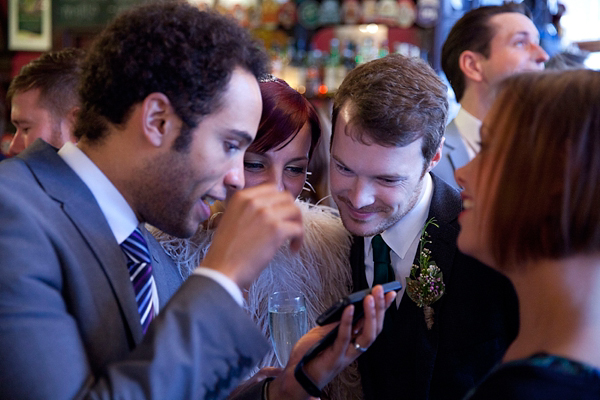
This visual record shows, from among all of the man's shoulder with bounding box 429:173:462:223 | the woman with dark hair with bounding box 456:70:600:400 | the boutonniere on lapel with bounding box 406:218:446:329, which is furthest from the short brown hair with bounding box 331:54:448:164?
the woman with dark hair with bounding box 456:70:600:400

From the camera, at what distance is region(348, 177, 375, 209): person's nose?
5.58ft

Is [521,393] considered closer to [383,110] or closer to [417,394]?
[417,394]

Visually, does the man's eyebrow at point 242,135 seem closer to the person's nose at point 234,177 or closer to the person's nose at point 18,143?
the person's nose at point 234,177

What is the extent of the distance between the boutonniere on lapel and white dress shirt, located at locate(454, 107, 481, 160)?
1.40m

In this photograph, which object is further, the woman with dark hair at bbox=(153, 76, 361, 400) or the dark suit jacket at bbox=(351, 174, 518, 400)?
the woman with dark hair at bbox=(153, 76, 361, 400)

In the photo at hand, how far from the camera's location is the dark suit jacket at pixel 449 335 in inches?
63.0

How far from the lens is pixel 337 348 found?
1.35m

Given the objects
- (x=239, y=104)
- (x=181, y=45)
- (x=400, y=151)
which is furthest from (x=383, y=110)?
(x=181, y=45)

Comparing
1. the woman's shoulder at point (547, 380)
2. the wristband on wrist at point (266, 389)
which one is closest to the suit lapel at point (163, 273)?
the wristband on wrist at point (266, 389)

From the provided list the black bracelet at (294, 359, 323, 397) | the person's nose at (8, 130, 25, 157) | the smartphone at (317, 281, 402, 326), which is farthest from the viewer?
the person's nose at (8, 130, 25, 157)

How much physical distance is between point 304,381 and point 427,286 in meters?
0.49

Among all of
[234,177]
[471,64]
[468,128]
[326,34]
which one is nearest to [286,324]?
[234,177]

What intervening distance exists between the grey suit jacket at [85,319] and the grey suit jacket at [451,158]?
6.68ft

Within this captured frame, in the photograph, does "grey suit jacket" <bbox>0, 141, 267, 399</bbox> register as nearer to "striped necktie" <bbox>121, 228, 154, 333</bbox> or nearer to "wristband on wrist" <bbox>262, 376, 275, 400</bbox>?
"striped necktie" <bbox>121, 228, 154, 333</bbox>
